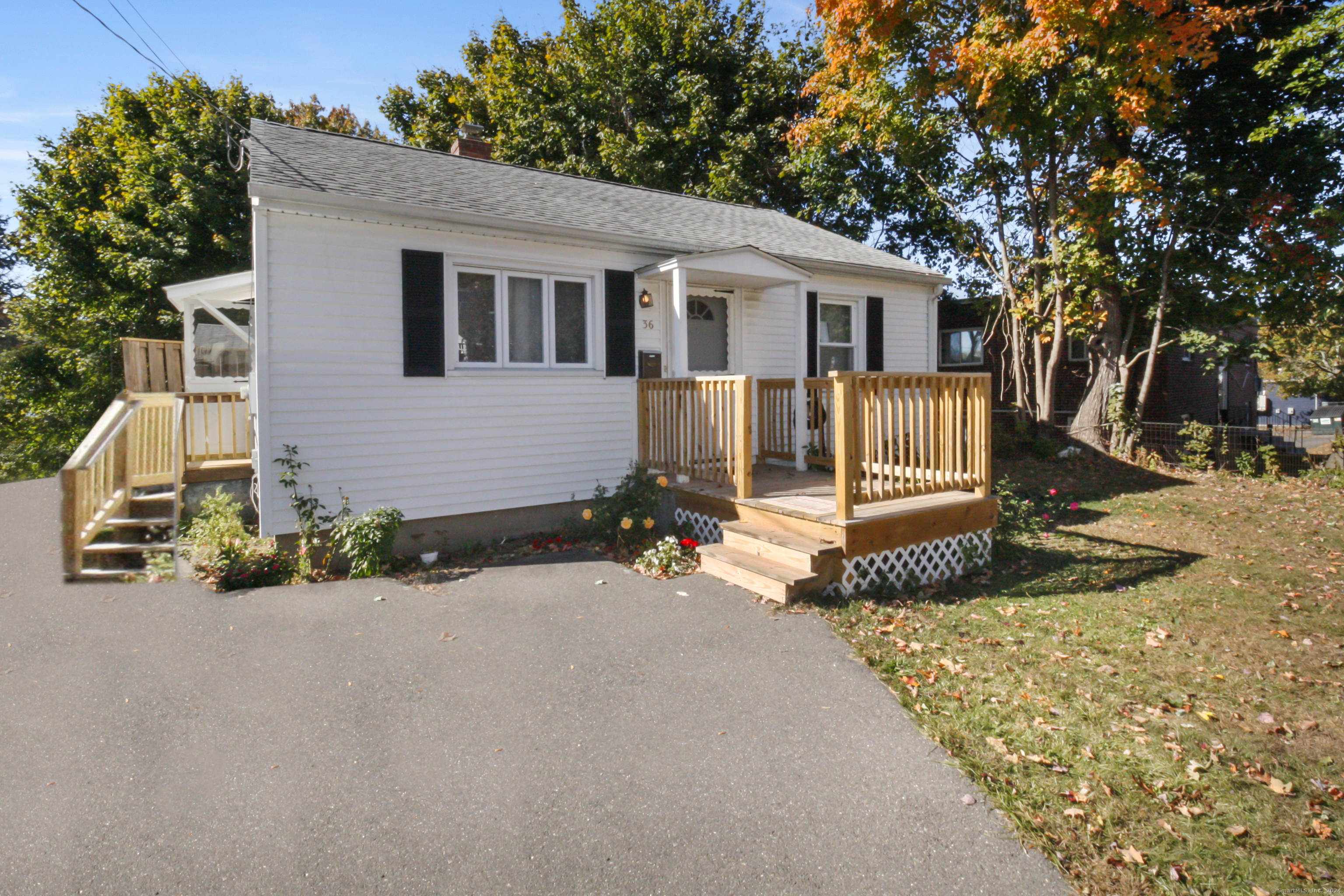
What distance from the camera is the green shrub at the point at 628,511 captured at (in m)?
7.08

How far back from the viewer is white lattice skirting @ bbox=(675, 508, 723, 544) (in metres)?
7.05

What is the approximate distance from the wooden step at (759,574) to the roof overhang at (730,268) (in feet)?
10.2

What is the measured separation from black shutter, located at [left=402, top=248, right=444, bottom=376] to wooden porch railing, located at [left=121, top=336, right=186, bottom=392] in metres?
1.96

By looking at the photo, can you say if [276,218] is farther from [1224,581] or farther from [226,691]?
[1224,581]

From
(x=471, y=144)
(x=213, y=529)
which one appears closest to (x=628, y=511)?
(x=213, y=529)

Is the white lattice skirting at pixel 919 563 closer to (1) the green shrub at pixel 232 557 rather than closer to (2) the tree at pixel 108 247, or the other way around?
(1) the green shrub at pixel 232 557

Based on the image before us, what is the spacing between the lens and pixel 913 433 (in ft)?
19.0

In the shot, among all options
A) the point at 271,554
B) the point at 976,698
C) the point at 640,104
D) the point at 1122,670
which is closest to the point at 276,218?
the point at 271,554

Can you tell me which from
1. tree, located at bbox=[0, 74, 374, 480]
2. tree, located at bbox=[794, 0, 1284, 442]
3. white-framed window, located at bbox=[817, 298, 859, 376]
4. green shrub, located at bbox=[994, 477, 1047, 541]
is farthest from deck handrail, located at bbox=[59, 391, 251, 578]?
tree, located at bbox=[0, 74, 374, 480]

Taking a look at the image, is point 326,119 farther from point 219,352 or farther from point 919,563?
point 919,563

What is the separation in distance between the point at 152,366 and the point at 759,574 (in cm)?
651

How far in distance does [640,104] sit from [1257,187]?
47.4 ft

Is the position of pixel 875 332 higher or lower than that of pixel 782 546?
higher

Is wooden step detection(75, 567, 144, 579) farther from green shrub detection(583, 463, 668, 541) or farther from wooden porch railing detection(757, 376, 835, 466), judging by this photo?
wooden porch railing detection(757, 376, 835, 466)
